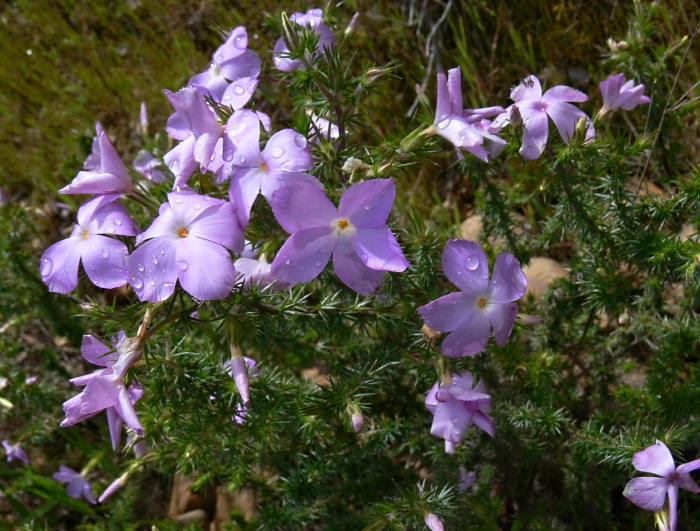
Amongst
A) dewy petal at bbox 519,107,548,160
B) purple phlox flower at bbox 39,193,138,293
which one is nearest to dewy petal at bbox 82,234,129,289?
purple phlox flower at bbox 39,193,138,293

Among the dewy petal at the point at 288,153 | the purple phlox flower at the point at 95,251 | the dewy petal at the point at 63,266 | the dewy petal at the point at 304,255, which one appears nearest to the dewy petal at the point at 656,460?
the dewy petal at the point at 304,255

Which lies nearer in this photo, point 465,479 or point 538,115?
point 538,115

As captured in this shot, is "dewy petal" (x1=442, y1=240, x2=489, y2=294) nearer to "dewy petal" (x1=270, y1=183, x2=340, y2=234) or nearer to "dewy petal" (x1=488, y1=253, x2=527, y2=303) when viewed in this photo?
"dewy petal" (x1=488, y1=253, x2=527, y2=303)

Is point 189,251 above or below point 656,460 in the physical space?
above

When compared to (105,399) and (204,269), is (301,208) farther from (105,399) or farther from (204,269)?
(105,399)

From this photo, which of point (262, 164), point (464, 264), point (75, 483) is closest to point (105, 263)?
point (262, 164)
